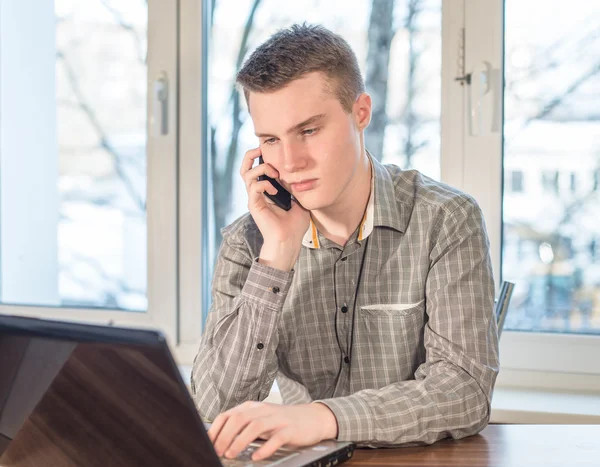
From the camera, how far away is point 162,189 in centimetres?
236

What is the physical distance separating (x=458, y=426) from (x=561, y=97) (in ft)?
3.85

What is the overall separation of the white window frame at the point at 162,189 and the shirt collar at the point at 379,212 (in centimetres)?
89

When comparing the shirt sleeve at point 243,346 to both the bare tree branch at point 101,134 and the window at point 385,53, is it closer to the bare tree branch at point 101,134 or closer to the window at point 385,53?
the window at point 385,53

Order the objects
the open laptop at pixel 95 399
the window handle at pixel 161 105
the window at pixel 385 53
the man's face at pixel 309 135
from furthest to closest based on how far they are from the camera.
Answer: the window handle at pixel 161 105 < the window at pixel 385 53 < the man's face at pixel 309 135 < the open laptop at pixel 95 399

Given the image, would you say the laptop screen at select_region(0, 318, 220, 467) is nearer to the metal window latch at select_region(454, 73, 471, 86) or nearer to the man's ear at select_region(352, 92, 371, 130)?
the man's ear at select_region(352, 92, 371, 130)

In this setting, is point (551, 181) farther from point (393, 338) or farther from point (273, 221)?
point (273, 221)

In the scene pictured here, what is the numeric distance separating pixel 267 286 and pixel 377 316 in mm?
251

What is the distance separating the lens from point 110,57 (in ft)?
8.07

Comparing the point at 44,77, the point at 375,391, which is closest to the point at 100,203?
the point at 44,77

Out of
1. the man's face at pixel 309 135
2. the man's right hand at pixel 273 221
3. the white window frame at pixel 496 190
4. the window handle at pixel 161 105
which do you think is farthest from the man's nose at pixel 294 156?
the window handle at pixel 161 105

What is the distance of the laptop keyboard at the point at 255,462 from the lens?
0.95m

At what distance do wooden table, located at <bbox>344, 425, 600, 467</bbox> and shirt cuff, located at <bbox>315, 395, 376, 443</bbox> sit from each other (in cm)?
2

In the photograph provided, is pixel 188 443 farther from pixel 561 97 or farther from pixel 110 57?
pixel 110 57

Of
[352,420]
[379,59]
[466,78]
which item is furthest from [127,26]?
[352,420]
